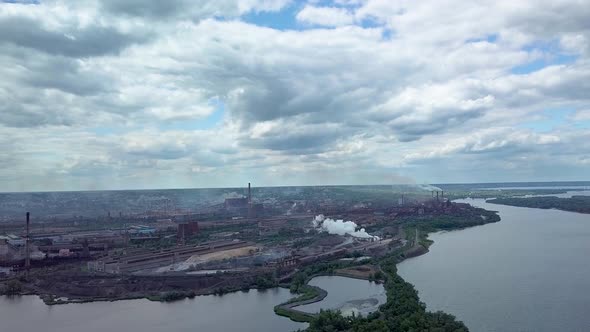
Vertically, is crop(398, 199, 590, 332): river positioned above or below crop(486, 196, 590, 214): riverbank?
below

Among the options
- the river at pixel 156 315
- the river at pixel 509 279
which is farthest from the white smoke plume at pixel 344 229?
the river at pixel 156 315

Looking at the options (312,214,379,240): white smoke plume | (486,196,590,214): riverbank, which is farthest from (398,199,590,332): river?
(486,196,590,214): riverbank

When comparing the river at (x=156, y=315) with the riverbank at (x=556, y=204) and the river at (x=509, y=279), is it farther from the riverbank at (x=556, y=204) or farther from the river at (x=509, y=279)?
the riverbank at (x=556, y=204)

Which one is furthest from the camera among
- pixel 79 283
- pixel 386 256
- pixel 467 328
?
pixel 386 256

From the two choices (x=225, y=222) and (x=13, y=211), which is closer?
(x=225, y=222)

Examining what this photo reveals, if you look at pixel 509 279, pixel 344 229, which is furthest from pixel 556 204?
pixel 509 279

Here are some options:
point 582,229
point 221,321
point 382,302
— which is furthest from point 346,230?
point 221,321

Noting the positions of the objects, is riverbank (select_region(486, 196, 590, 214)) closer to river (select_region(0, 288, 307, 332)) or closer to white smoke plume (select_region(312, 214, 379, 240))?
white smoke plume (select_region(312, 214, 379, 240))

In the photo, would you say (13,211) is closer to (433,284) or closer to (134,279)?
(134,279)
